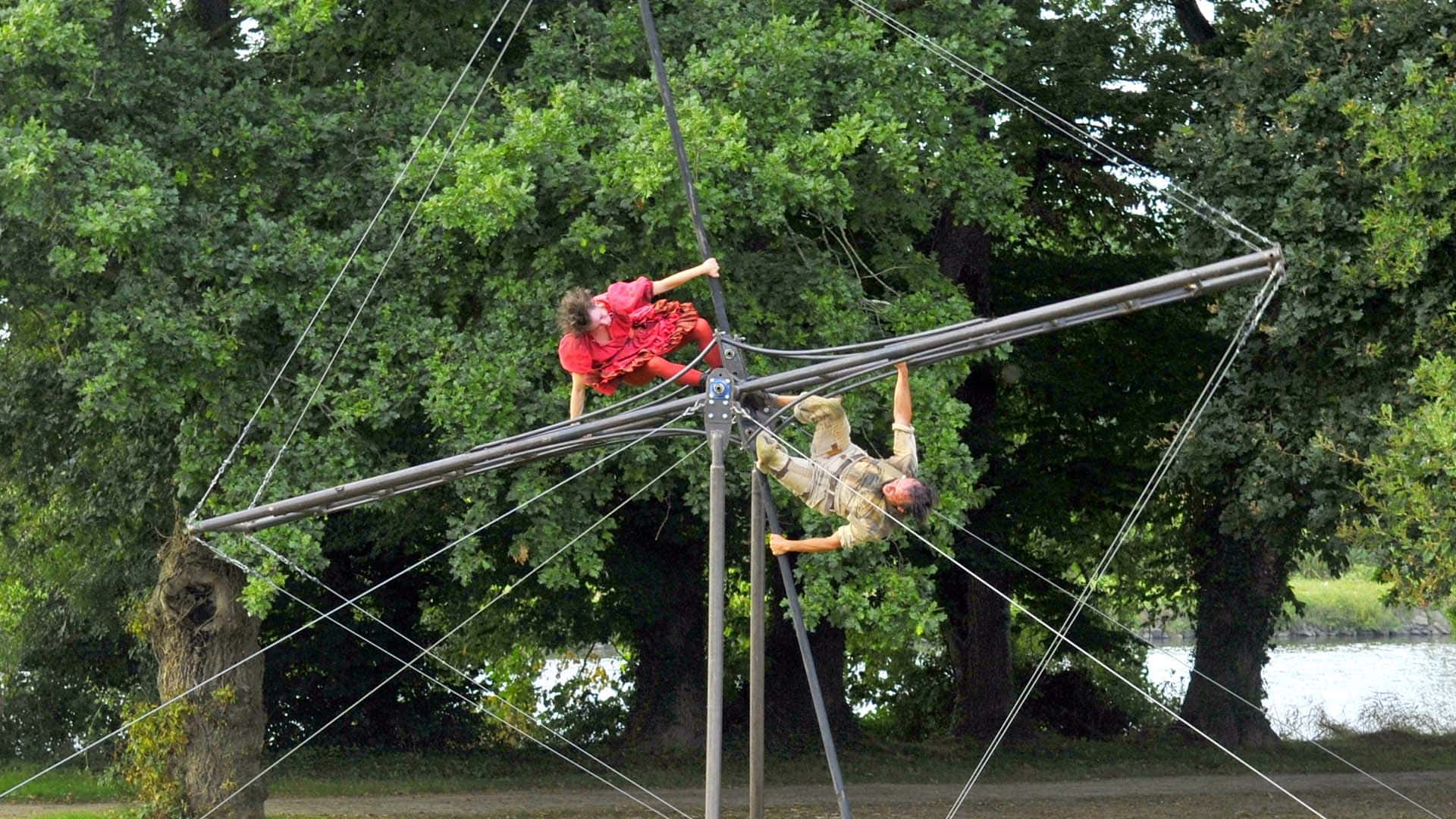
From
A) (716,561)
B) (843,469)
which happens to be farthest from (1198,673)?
(716,561)

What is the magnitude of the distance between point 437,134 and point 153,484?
12.8 feet

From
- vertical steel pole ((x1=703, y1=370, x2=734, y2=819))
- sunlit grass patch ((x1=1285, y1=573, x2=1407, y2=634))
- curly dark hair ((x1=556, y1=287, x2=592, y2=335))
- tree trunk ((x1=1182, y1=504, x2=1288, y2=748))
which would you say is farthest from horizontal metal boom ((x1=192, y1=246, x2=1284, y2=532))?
sunlit grass patch ((x1=1285, y1=573, x2=1407, y2=634))

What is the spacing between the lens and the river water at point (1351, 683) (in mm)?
20734

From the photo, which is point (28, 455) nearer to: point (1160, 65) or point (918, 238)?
point (918, 238)

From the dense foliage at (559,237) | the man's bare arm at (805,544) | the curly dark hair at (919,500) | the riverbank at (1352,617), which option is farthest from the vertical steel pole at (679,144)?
the riverbank at (1352,617)

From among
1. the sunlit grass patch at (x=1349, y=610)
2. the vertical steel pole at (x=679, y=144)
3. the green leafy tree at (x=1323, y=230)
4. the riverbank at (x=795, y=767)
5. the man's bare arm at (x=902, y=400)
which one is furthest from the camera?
the sunlit grass patch at (x=1349, y=610)

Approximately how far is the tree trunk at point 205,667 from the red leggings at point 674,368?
6.20m

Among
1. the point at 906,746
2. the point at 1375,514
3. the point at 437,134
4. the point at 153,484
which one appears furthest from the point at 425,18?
the point at 906,746

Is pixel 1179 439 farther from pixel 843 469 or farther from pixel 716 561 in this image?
pixel 716 561

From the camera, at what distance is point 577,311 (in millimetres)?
6988

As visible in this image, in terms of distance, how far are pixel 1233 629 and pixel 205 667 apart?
10.9 meters

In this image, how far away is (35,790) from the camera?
50.2ft

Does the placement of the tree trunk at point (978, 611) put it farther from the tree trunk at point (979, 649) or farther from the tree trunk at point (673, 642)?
the tree trunk at point (673, 642)

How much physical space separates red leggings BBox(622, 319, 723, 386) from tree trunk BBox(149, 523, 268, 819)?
6.20 m
